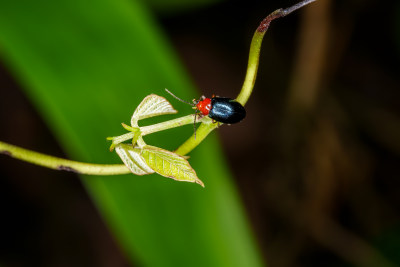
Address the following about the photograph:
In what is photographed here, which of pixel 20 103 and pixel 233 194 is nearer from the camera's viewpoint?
pixel 233 194

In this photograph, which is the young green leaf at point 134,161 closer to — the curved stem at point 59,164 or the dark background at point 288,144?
the curved stem at point 59,164

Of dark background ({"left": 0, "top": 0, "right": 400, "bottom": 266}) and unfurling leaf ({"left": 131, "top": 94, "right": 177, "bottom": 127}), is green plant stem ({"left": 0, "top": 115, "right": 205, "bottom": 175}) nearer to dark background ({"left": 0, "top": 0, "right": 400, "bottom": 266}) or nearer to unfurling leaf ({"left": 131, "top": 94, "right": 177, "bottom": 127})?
unfurling leaf ({"left": 131, "top": 94, "right": 177, "bottom": 127})

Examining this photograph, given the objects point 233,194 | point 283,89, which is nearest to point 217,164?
Answer: point 233,194

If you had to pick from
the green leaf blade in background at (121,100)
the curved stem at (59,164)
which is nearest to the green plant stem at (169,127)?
the curved stem at (59,164)

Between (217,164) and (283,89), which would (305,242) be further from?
(217,164)

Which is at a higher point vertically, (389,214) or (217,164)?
(389,214)

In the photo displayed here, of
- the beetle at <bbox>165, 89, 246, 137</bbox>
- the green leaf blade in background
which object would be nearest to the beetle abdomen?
the beetle at <bbox>165, 89, 246, 137</bbox>
